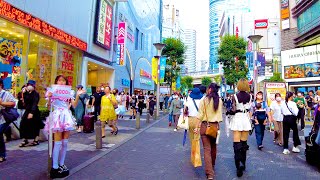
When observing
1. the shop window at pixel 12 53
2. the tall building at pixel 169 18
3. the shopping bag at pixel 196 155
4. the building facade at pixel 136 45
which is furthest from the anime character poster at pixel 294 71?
the tall building at pixel 169 18

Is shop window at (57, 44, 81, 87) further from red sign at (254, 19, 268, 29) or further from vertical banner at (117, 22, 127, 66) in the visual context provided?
red sign at (254, 19, 268, 29)

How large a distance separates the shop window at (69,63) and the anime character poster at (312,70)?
28.7 m

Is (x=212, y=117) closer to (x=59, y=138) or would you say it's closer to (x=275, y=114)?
(x=59, y=138)

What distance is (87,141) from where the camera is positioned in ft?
28.1

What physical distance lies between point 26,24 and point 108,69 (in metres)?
12.8

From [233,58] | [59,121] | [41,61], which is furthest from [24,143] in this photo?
[233,58]

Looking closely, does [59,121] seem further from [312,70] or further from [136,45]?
[312,70]

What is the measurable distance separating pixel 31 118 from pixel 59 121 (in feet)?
8.89

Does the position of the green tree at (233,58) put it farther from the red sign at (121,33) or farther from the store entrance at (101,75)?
the store entrance at (101,75)

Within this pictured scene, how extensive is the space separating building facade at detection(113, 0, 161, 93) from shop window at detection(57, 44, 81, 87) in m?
5.86

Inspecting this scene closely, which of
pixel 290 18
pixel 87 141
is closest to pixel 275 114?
pixel 87 141

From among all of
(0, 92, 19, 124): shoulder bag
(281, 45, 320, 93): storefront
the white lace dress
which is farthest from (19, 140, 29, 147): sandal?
(281, 45, 320, 93): storefront

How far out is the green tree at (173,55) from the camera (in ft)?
107

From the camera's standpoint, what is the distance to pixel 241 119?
5.14 m
